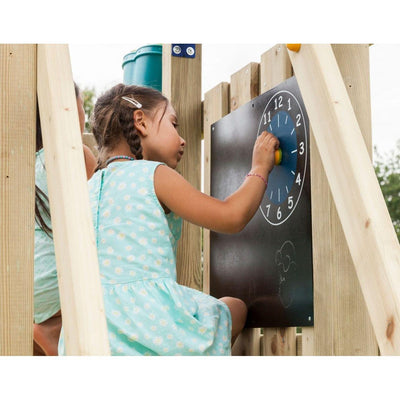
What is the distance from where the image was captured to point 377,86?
1942cm

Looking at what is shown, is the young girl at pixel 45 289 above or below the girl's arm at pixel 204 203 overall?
below

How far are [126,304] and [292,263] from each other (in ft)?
1.86

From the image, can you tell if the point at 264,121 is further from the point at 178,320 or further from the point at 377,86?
the point at 377,86

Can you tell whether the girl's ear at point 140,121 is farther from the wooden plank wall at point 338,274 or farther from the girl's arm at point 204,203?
the wooden plank wall at point 338,274

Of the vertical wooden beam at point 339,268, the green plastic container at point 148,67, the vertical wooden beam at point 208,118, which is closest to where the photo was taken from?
the vertical wooden beam at point 339,268

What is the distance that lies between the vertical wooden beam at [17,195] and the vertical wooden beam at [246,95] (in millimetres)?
1122

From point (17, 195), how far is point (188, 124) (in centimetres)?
153

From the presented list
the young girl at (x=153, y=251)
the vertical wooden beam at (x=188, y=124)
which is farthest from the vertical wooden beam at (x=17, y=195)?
the vertical wooden beam at (x=188, y=124)

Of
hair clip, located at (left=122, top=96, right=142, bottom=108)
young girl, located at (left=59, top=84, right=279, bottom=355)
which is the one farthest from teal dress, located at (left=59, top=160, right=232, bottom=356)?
hair clip, located at (left=122, top=96, right=142, bottom=108)

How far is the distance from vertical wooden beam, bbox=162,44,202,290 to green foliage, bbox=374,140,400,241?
56.9 feet

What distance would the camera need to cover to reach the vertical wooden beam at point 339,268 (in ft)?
5.78

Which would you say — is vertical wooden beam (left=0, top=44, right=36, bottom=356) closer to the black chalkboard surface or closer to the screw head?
the black chalkboard surface

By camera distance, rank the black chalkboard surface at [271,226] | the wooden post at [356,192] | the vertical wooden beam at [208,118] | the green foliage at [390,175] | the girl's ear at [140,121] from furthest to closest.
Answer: the green foliage at [390,175], the vertical wooden beam at [208,118], the girl's ear at [140,121], the black chalkboard surface at [271,226], the wooden post at [356,192]
